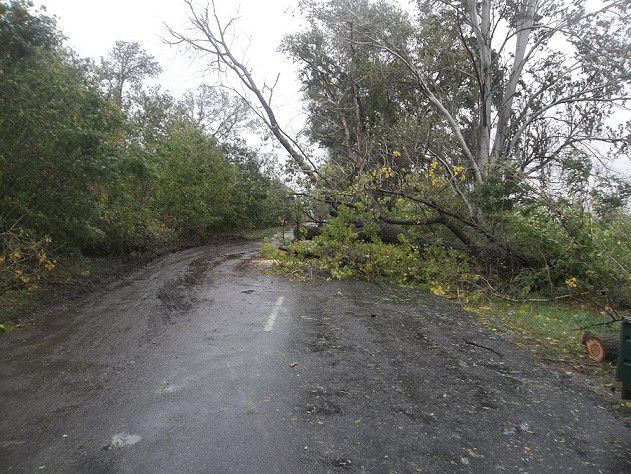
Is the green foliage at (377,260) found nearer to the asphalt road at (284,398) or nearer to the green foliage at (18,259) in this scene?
the asphalt road at (284,398)

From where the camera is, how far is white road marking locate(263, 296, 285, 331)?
23.3 feet

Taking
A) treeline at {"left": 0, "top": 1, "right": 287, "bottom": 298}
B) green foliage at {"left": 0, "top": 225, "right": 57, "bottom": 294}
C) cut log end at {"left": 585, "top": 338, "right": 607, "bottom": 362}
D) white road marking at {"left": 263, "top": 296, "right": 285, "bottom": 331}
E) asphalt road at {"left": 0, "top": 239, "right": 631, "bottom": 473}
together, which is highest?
treeline at {"left": 0, "top": 1, "right": 287, "bottom": 298}

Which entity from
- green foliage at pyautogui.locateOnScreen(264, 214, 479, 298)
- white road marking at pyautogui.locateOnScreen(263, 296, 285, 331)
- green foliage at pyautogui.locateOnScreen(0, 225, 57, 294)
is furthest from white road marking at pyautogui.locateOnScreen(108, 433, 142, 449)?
green foliage at pyautogui.locateOnScreen(264, 214, 479, 298)

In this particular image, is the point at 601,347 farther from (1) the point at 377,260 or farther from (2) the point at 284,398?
(1) the point at 377,260

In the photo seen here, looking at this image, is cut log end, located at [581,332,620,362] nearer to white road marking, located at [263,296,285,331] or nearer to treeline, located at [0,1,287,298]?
white road marking, located at [263,296,285,331]

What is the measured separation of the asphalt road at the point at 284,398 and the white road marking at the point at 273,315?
0.06 metres

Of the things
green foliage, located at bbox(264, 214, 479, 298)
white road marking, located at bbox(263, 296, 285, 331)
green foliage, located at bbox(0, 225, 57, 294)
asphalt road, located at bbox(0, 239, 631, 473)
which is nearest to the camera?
asphalt road, located at bbox(0, 239, 631, 473)

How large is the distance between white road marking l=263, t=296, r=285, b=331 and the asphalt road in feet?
0.19

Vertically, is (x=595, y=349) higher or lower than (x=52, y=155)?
lower

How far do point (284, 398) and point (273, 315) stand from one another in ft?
11.1

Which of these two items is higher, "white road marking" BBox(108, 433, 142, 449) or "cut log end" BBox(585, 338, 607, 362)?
"cut log end" BBox(585, 338, 607, 362)

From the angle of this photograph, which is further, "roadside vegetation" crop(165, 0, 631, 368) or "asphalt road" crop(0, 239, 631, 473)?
"roadside vegetation" crop(165, 0, 631, 368)

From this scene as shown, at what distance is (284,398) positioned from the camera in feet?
14.9

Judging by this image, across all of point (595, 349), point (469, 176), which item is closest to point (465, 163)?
point (469, 176)
